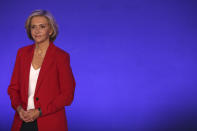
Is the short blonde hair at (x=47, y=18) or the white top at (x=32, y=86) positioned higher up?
the short blonde hair at (x=47, y=18)

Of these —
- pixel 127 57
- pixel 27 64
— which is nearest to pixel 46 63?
pixel 27 64

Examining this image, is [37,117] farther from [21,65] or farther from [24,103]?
[21,65]

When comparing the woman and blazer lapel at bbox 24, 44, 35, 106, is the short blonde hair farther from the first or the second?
blazer lapel at bbox 24, 44, 35, 106

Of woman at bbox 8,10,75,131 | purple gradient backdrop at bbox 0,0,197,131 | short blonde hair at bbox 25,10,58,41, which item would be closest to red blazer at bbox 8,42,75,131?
woman at bbox 8,10,75,131

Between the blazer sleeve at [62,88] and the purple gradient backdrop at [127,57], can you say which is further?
the purple gradient backdrop at [127,57]

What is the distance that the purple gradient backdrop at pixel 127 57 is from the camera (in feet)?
9.36

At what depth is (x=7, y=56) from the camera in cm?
302

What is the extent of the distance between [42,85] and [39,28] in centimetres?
32

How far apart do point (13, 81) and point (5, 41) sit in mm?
1755

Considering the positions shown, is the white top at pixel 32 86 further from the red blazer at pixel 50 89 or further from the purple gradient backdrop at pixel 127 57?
the purple gradient backdrop at pixel 127 57

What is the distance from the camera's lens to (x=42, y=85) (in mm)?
1322

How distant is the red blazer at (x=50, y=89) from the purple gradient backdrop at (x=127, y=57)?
155cm

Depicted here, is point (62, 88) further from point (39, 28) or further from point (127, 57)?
point (127, 57)

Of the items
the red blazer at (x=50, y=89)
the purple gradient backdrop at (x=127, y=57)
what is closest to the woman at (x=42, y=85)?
the red blazer at (x=50, y=89)
